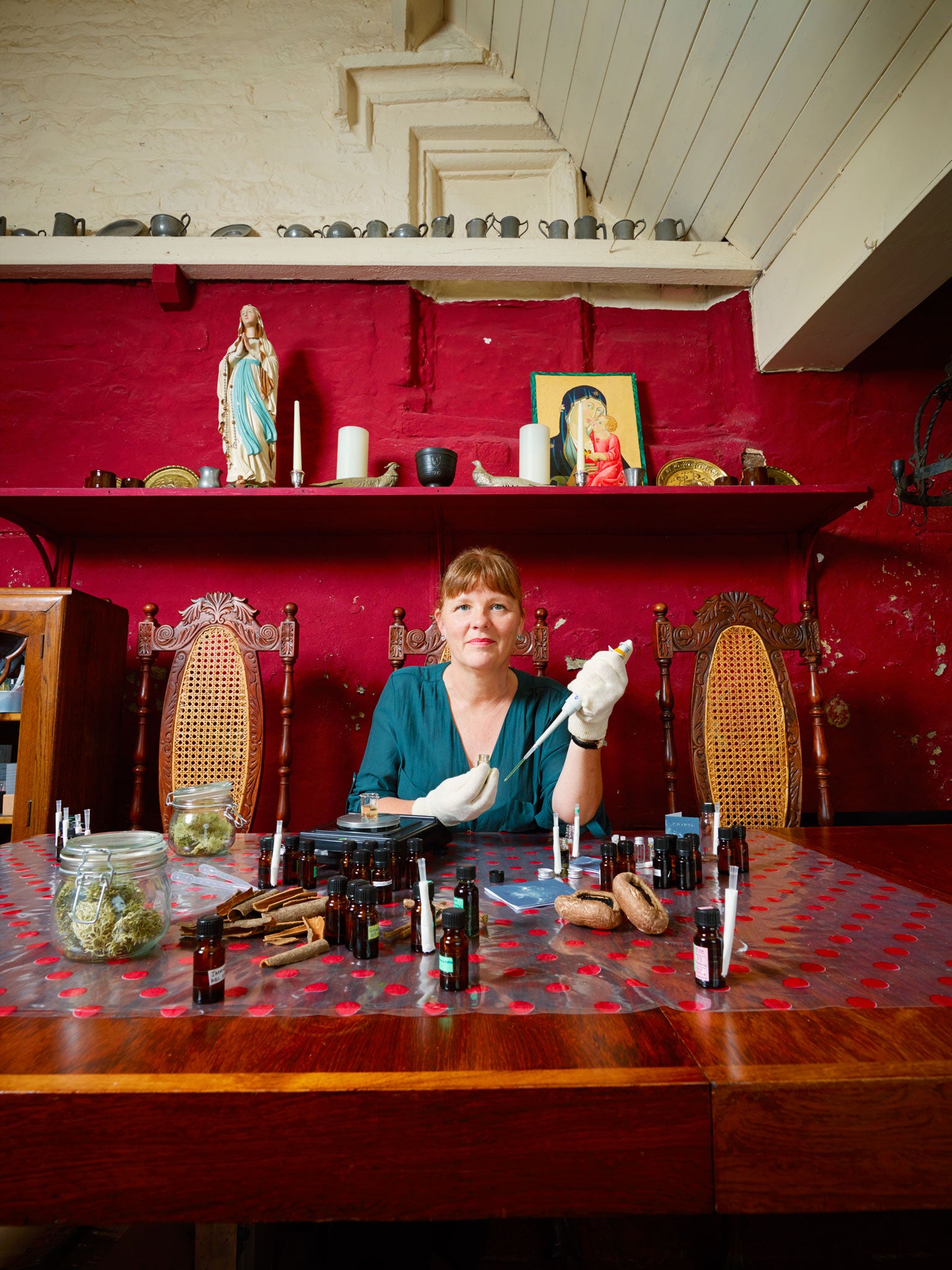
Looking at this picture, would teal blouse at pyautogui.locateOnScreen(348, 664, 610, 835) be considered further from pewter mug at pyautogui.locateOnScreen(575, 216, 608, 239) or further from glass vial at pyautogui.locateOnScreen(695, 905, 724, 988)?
pewter mug at pyautogui.locateOnScreen(575, 216, 608, 239)

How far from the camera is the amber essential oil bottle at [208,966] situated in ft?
2.35

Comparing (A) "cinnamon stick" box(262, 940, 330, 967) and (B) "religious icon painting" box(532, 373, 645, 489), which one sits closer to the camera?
(A) "cinnamon stick" box(262, 940, 330, 967)

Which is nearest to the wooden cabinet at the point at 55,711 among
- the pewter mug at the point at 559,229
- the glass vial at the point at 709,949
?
the glass vial at the point at 709,949

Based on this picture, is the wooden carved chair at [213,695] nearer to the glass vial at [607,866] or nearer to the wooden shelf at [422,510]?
the wooden shelf at [422,510]

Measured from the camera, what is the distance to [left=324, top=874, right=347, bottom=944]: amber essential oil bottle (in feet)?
3.02

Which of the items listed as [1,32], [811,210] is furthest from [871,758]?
[1,32]

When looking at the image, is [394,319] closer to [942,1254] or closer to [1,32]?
[1,32]

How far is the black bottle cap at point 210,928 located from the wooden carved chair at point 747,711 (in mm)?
1866

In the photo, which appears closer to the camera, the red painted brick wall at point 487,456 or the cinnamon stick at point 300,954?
the cinnamon stick at point 300,954

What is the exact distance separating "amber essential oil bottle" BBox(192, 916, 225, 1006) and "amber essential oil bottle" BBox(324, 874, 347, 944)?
0.62 ft

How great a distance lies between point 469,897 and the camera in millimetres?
941

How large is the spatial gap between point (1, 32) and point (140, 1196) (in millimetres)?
4954

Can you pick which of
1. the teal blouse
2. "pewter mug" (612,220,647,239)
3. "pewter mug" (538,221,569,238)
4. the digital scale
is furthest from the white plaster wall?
A: the digital scale

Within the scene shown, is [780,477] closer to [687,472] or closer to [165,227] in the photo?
[687,472]
